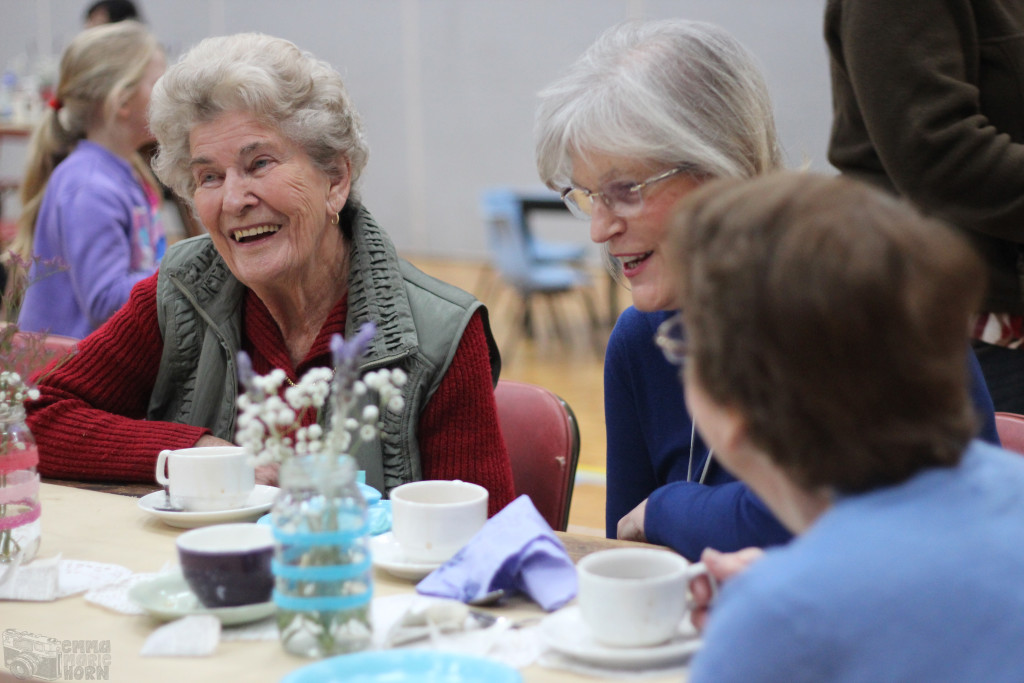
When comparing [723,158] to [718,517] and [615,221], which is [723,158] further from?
[718,517]

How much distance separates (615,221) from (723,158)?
189mm

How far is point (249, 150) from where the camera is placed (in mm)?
2027

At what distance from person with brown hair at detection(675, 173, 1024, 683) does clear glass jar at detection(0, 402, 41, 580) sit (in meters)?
1.01

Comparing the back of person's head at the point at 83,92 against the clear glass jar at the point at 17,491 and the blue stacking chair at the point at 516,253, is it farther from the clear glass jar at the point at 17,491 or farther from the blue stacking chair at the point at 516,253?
the blue stacking chair at the point at 516,253

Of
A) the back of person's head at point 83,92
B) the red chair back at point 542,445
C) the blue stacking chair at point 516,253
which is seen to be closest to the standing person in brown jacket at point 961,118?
the red chair back at point 542,445

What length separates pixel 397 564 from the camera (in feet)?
4.41

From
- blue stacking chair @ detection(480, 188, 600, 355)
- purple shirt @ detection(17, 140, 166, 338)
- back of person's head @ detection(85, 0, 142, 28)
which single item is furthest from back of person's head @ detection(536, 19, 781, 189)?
blue stacking chair @ detection(480, 188, 600, 355)

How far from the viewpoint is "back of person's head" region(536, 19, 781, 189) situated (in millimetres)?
1650

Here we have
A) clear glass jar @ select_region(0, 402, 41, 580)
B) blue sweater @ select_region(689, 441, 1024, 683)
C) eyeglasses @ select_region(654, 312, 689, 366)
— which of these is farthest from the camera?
clear glass jar @ select_region(0, 402, 41, 580)

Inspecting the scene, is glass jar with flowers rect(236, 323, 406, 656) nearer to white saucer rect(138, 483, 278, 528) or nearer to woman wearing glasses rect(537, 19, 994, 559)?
white saucer rect(138, 483, 278, 528)

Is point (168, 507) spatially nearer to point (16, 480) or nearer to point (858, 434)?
point (16, 480)

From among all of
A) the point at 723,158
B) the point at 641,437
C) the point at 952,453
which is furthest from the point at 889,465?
the point at 641,437

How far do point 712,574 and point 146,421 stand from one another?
122cm

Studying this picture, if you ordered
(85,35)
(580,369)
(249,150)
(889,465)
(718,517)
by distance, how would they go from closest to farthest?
(889,465)
(718,517)
(249,150)
(85,35)
(580,369)
